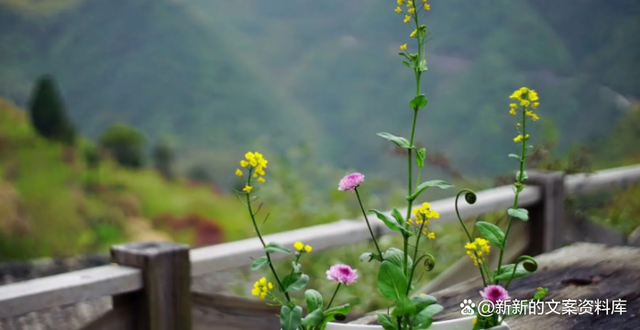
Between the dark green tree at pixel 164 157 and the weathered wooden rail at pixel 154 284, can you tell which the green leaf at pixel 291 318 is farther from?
the dark green tree at pixel 164 157

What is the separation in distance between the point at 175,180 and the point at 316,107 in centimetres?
145

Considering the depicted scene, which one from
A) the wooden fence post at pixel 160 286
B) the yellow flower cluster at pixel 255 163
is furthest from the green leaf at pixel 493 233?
the wooden fence post at pixel 160 286

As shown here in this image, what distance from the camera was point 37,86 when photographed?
5.25 meters

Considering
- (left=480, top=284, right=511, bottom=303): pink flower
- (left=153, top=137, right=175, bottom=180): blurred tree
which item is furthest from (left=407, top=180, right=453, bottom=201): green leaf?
(left=153, top=137, right=175, bottom=180): blurred tree

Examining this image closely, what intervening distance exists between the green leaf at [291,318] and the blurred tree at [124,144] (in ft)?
16.2

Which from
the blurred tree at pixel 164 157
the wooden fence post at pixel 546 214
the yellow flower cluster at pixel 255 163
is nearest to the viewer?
the yellow flower cluster at pixel 255 163

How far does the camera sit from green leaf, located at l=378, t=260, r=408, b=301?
0.63 m

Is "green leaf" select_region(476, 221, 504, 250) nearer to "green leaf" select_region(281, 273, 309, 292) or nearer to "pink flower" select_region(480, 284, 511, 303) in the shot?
"pink flower" select_region(480, 284, 511, 303)

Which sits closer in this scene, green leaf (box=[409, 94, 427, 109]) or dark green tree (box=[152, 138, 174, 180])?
green leaf (box=[409, 94, 427, 109])

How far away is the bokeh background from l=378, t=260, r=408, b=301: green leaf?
157 inches

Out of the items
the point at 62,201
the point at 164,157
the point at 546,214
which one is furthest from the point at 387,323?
the point at 164,157

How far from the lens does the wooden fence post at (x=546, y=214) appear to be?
7.57 feet

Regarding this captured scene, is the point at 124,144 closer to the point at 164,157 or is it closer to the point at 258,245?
the point at 164,157

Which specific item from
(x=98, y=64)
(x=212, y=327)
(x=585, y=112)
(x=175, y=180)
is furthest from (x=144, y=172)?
(x=212, y=327)
